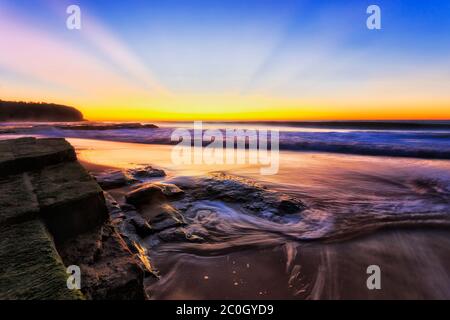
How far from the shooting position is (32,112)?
229 feet

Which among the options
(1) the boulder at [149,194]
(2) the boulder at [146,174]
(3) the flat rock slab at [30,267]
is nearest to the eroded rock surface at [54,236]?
(3) the flat rock slab at [30,267]

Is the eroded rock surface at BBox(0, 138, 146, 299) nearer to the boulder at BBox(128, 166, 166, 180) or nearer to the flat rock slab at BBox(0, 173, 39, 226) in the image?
the flat rock slab at BBox(0, 173, 39, 226)

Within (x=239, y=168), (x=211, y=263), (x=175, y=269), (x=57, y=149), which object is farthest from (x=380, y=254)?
(x=239, y=168)

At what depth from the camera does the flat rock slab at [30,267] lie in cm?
115

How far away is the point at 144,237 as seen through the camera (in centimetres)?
271

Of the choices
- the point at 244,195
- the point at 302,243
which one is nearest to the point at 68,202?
the point at 302,243

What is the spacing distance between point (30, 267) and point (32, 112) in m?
86.1

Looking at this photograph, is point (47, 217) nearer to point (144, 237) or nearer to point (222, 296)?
point (144, 237)

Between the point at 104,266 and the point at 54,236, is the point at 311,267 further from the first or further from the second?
the point at 54,236

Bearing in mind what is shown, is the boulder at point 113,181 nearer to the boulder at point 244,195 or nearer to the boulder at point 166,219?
the boulder at point 244,195

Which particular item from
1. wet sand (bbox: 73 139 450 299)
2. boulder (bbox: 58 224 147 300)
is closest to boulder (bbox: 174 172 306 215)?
wet sand (bbox: 73 139 450 299)

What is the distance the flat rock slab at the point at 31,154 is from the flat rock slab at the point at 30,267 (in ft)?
3.53

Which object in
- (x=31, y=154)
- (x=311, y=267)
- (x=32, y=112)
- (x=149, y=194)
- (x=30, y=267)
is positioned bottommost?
(x=311, y=267)
